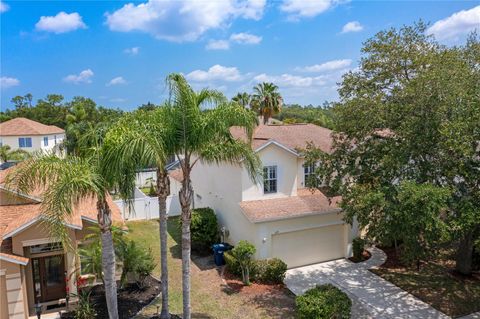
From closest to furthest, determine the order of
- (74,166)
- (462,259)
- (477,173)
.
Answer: (74,166) < (477,173) < (462,259)

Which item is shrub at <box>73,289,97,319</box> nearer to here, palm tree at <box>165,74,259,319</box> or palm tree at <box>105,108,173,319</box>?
palm tree at <box>165,74,259,319</box>

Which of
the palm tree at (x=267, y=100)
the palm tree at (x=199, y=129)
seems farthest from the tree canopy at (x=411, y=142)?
the palm tree at (x=267, y=100)

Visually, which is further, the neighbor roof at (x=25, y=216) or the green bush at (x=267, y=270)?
the green bush at (x=267, y=270)

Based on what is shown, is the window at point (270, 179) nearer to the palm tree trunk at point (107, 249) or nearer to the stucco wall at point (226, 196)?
the stucco wall at point (226, 196)

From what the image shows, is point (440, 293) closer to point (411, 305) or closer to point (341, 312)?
point (411, 305)

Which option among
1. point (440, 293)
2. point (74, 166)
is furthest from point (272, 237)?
point (74, 166)

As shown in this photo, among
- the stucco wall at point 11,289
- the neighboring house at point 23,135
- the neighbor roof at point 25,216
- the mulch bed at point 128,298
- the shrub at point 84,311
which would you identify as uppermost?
the neighboring house at point 23,135

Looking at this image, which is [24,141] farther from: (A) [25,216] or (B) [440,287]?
(B) [440,287]

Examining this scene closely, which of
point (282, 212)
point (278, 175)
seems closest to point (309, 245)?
→ point (282, 212)
